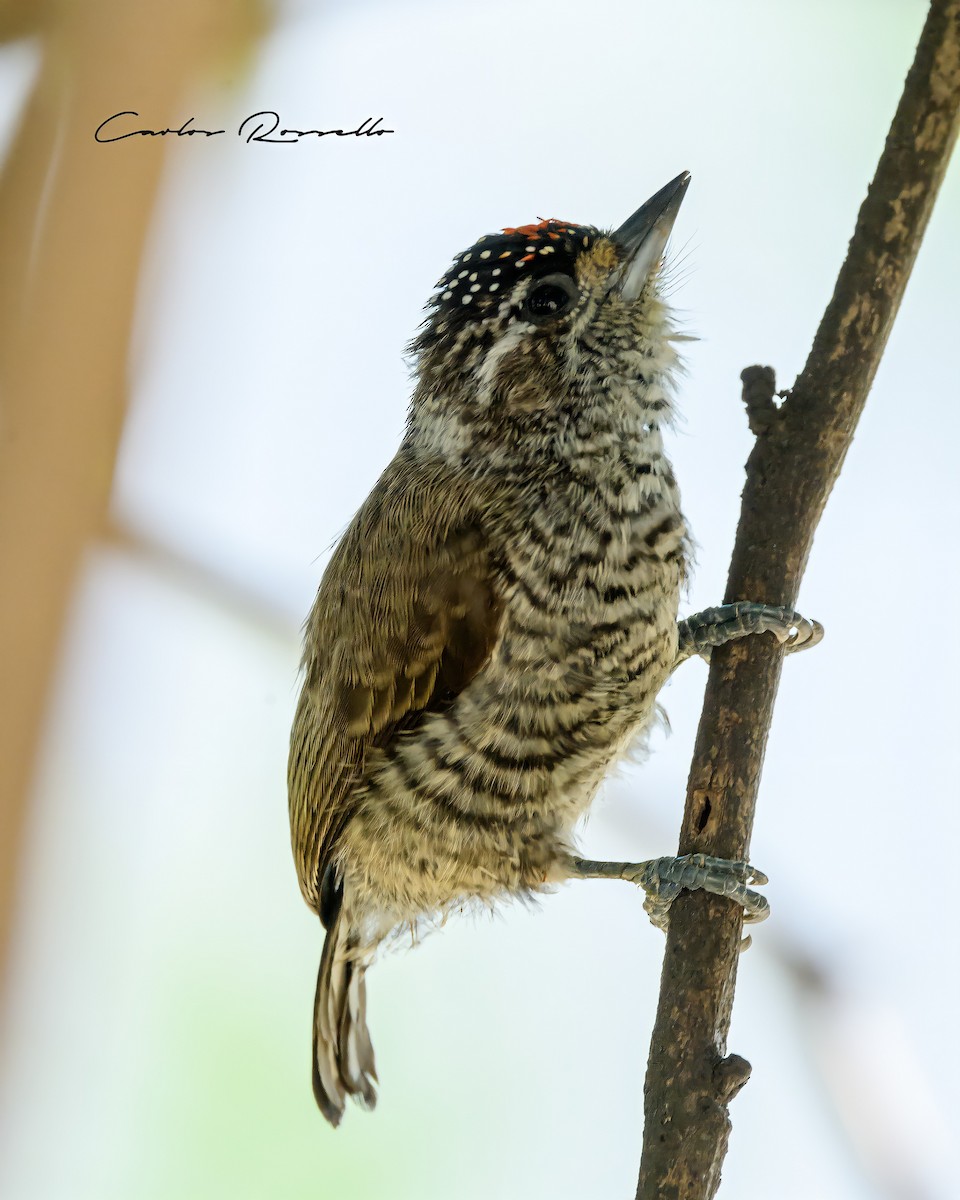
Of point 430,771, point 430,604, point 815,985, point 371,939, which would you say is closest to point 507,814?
point 430,771

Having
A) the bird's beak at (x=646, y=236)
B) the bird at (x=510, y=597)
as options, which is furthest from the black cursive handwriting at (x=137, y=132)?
the bird's beak at (x=646, y=236)

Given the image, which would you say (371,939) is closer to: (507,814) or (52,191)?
(507,814)

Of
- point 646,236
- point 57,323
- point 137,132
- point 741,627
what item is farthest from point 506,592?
point 137,132

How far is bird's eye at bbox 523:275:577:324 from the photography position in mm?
2477

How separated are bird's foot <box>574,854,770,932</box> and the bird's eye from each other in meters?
1.10

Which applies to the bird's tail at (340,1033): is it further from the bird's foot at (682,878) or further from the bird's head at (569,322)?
the bird's head at (569,322)

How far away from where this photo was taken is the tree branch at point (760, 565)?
5.57ft

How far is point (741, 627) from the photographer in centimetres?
200

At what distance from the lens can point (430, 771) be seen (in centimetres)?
239

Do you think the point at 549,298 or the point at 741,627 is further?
the point at 549,298

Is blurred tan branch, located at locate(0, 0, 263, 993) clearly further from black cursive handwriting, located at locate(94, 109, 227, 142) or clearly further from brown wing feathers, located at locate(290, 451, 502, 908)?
brown wing feathers, located at locate(290, 451, 502, 908)

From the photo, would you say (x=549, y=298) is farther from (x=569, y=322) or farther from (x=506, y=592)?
(x=506, y=592)

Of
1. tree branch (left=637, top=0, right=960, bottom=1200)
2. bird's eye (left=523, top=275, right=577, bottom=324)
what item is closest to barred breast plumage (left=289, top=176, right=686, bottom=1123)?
bird's eye (left=523, top=275, right=577, bottom=324)

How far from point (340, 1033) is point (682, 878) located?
1265 millimetres
